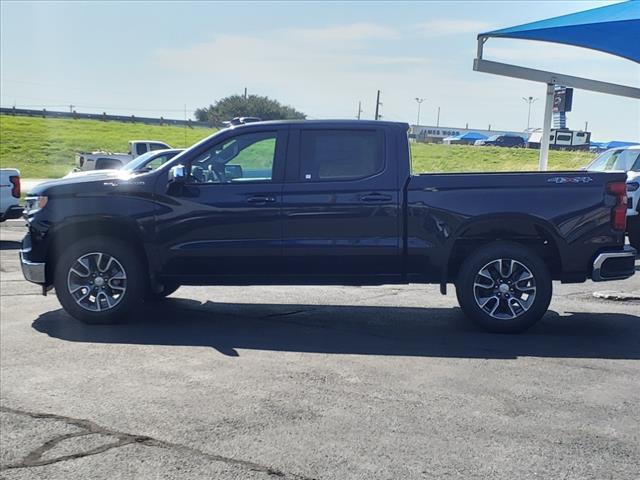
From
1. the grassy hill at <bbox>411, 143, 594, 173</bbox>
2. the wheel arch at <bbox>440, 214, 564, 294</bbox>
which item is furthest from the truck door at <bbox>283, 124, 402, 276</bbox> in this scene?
the grassy hill at <bbox>411, 143, 594, 173</bbox>

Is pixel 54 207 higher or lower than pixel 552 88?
lower

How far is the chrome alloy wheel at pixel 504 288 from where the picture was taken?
24.2ft

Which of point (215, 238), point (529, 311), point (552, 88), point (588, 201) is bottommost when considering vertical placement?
point (529, 311)

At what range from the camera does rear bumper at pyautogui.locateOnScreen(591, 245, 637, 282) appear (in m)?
7.38

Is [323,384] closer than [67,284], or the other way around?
[323,384]

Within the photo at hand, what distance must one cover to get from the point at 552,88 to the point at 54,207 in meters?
12.5

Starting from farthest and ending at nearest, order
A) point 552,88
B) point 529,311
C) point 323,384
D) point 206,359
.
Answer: point 552,88 < point 529,311 < point 206,359 < point 323,384

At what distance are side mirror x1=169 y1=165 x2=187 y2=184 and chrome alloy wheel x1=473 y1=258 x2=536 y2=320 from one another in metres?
3.05

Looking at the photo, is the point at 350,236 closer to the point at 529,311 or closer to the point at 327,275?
the point at 327,275

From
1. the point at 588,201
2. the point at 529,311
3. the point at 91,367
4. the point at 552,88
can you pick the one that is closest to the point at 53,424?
the point at 91,367

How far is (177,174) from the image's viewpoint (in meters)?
7.55

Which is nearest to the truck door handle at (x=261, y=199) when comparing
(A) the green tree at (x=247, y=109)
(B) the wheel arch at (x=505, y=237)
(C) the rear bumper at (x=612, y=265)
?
(B) the wheel arch at (x=505, y=237)

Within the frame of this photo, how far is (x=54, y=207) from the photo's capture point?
786 centimetres

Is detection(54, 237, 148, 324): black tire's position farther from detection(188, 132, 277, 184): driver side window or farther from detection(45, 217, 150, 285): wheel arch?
detection(188, 132, 277, 184): driver side window
